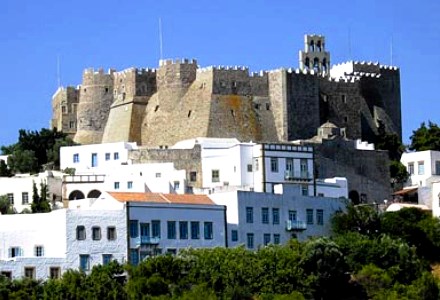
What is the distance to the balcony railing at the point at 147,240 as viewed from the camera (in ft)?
261

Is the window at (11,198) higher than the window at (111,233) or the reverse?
higher

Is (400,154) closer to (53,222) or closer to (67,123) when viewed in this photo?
(67,123)

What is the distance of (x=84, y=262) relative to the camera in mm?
78562

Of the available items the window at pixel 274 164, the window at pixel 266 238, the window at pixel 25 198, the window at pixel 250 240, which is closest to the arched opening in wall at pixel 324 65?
the window at pixel 274 164

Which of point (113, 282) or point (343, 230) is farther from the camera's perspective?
point (343, 230)

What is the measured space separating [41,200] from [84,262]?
1425 cm

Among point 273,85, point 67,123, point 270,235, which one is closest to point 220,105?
point 273,85

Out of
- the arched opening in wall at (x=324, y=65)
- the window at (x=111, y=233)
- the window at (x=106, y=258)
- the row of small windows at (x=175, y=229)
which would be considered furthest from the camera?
the arched opening in wall at (x=324, y=65)

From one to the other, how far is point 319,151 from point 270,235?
15116 mm

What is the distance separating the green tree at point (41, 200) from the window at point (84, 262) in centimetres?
1058

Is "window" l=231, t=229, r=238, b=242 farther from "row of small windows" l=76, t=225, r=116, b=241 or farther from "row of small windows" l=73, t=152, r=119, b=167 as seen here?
"row of small windows" l=73, t=152, r=119, b=167

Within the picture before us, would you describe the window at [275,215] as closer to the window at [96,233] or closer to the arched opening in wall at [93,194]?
the window at [96,233]

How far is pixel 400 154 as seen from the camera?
4286 inches

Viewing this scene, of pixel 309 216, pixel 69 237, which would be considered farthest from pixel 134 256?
pixel 309 216
